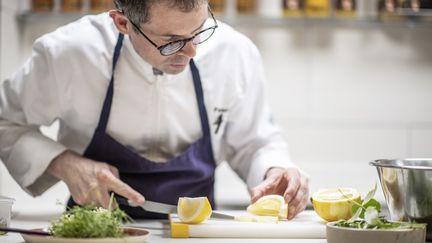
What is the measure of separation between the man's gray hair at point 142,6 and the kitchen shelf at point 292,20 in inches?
53.1

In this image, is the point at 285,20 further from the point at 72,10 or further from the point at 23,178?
the point at 23,178

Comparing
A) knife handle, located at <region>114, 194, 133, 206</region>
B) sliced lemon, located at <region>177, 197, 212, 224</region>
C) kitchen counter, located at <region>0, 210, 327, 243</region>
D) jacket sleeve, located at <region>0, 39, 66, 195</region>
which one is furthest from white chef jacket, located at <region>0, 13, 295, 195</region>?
sliced lemon, located at <region>177, 197, 212, 224</region>

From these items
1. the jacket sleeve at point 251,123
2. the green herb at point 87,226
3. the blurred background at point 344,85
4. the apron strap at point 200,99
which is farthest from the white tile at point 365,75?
the green herb at point 87,226

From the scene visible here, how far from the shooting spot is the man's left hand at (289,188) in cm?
173

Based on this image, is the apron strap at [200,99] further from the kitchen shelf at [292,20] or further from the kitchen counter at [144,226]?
A: the kitchen shelf at [292,20]

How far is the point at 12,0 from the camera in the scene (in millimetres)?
2994

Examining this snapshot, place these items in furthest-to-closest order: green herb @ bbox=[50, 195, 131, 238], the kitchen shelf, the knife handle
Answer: the kitchen shelf
the knife handle
green herb @ bbox=[50, 195, 131, 238]

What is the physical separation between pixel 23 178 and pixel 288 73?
157cm

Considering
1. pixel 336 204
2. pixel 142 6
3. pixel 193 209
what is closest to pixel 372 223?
pixel 336 204

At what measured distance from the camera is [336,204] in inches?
60.4

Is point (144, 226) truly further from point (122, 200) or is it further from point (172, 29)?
point (172, 29)

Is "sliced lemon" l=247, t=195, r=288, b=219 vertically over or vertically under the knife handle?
over

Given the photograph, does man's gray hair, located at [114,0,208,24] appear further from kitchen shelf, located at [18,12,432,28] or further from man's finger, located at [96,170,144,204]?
kitchen shelf, located at [18,12,432,28]

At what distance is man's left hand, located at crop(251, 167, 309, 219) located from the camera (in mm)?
1729
